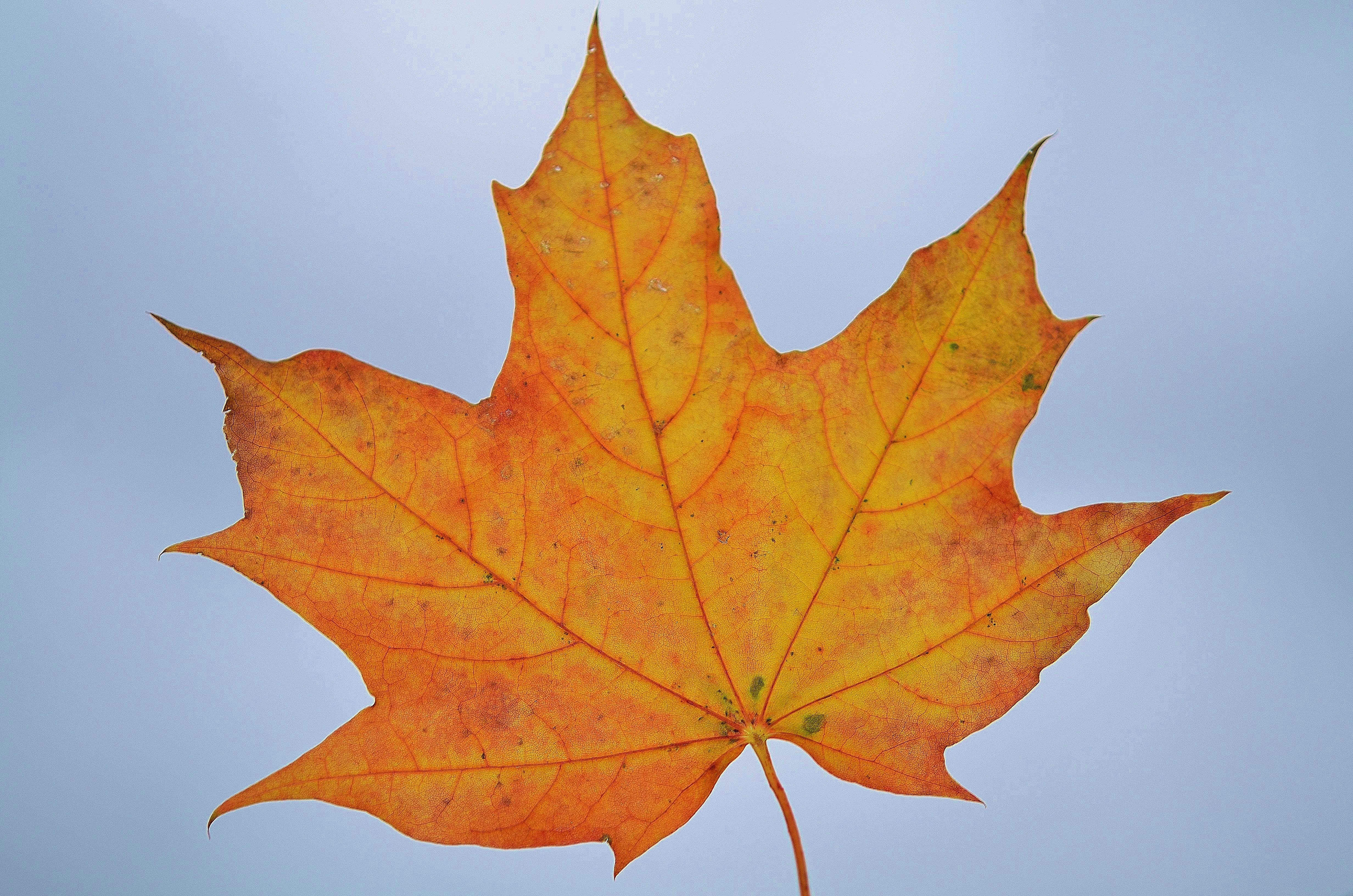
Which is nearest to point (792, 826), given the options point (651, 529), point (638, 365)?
point (651, 529)

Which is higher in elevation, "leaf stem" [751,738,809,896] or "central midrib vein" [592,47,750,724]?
"central midrib vein" [592,47,750,724]

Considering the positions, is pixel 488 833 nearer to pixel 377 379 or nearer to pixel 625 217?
pixel 377 379

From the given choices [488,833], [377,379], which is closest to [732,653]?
[488,833]

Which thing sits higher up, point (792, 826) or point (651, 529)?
point (651, 529)

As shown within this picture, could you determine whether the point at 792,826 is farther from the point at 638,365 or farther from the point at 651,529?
the point at 638,365

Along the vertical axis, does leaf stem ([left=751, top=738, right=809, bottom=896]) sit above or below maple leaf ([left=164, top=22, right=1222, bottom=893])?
below

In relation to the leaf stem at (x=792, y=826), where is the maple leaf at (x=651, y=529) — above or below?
above

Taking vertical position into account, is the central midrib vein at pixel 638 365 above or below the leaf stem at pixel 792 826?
above

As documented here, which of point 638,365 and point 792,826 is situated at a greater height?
point 638,365
